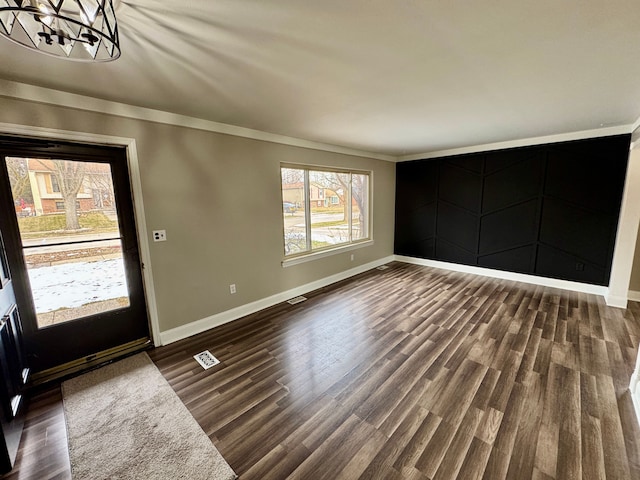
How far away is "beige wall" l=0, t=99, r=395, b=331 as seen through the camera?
2526 mm

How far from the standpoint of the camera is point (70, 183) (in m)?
2.31

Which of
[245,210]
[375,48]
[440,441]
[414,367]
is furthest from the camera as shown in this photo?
[245,210]

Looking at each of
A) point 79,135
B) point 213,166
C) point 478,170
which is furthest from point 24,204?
point 478,170

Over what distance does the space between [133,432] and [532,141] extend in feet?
19.5

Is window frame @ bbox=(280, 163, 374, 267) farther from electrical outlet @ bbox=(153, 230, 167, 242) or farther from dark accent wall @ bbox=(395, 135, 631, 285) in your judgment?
electrical outlet @ bbox=(153, 230, 167, 242)

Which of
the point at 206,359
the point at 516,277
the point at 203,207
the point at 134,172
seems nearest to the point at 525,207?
the point at 516,277

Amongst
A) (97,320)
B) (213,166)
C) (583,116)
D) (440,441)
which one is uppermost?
(583,116)

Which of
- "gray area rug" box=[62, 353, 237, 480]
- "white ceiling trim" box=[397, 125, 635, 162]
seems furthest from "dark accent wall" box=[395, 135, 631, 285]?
"gray area rug" box=[62, 353, 237, 480]

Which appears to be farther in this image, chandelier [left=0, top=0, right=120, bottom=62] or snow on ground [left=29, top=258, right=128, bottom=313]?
snow on ground [left=29, top=258, right=128, bottom=313]

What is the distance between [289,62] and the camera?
1725 mm

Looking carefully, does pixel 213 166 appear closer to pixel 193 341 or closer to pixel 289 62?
pixel 289 62

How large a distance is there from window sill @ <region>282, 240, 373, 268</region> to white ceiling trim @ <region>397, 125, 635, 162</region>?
6.97 feet

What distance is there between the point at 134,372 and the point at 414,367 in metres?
2.51

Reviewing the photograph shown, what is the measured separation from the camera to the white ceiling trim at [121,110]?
1.98 meters
